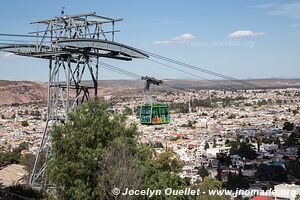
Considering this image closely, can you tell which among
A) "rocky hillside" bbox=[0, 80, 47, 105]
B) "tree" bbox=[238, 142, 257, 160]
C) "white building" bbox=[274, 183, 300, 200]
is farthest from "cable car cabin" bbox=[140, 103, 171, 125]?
"rocky hillside" bbox=[0, 80, 47, 105]

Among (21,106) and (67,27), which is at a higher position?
(67,27)

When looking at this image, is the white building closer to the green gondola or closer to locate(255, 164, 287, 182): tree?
locate(255, 164, 287, 182): tree

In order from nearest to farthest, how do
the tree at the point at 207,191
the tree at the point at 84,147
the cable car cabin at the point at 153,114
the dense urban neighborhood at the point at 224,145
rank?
1. the tree at the point at 84,147
2. the cable car cabin at the point at 153,114
3. the tree at the point at 207,191
4. the dense urban neighborhood at the point at 224,145

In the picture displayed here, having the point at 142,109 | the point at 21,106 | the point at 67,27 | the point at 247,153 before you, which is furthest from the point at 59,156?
the point at 21,106

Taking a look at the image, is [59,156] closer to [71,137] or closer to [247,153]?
[71,137]

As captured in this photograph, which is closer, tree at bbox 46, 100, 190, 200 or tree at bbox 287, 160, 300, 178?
tree at bbox 46, 100, 190, 200
